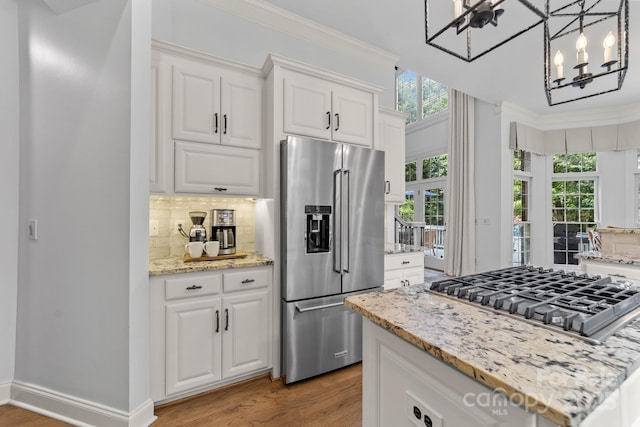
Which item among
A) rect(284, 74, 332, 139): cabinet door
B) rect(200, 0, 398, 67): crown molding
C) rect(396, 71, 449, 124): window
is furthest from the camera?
rect(396, 71, 449, 124): window

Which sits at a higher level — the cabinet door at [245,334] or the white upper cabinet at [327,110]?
the white upper cabinet at [327,110]

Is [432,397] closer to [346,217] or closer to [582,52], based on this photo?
[346,217]

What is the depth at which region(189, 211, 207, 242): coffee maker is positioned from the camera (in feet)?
7.11

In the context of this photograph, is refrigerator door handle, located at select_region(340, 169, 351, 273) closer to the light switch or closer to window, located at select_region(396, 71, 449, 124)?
the light switch

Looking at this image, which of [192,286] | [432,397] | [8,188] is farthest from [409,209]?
[8,188]

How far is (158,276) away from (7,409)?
1.22 meters

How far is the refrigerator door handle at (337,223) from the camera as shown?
7.48 feet

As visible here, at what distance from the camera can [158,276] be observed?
1.80 meters

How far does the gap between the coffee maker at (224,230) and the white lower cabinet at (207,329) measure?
1.09ft

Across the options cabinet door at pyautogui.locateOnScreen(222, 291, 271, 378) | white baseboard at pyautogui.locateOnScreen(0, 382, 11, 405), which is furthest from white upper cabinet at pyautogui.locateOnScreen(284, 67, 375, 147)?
white baseboard at pyautogui.locateOnScreen(0, 382, 11, 405)

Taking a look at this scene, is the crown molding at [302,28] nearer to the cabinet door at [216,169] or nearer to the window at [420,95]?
the cabinet door at [216,169]

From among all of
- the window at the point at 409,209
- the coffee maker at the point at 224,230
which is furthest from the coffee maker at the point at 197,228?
the window at the point at 409,209

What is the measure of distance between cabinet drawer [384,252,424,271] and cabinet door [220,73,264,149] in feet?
5.29

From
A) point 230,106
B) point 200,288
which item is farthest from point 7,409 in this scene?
point 230,106
